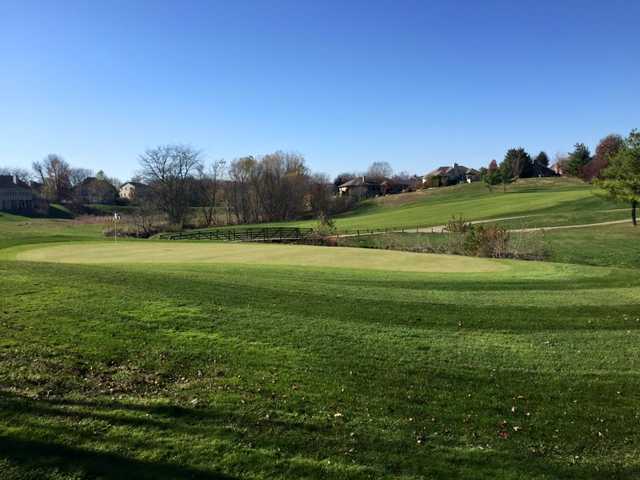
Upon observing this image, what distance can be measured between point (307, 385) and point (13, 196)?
4949 inches

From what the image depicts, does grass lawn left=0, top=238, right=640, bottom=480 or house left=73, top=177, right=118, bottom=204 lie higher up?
house left=73, top=177, right=118, bottom=204

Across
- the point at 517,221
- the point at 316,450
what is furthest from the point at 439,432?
the point at 517,221

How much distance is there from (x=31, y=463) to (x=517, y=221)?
54356mm

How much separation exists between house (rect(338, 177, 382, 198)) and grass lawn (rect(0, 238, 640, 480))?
12430 centimetres

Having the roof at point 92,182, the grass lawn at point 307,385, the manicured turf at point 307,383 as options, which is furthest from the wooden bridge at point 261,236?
the roof at point 92,182

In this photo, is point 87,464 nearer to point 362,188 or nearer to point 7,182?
point 7,182

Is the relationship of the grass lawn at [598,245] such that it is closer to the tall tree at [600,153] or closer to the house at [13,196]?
the tall tree at [600,153]

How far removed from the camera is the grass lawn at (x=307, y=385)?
4.43 meters

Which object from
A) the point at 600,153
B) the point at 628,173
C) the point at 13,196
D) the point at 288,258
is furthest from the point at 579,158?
the point at 13,196

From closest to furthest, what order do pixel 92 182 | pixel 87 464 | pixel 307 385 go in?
pixel 87 464 → pixel 307 385 → pixel 92 182

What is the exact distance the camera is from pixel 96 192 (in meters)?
143

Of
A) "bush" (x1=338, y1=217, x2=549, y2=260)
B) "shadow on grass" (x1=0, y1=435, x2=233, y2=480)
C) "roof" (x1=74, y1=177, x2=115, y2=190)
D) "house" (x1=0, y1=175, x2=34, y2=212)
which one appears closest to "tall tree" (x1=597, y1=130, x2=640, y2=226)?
"bush" (x1=338, y1=217, x2=549, y2=260)

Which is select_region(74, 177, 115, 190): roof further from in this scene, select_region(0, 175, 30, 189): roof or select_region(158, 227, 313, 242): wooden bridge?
select_region(158, 227, 313, 242): wooden bridge

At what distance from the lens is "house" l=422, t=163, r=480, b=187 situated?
128m
